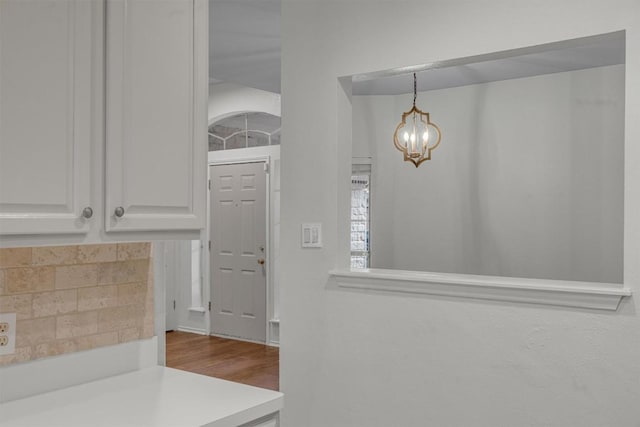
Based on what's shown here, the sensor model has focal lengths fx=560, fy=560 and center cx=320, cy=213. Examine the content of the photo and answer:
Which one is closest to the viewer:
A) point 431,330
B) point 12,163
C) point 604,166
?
point 12,163

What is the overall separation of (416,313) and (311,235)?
670mm

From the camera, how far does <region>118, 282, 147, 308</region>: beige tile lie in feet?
6.07

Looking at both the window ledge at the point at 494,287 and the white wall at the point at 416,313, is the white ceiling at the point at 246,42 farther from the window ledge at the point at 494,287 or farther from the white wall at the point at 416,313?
the window ledge at the point at 494,287

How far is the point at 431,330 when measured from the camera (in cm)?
254

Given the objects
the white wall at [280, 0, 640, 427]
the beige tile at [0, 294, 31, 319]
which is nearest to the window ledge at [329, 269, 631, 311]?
the white wall at [280, 0, 640, 427]

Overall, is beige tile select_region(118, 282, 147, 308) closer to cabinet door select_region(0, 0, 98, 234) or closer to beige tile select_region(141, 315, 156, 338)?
beige tile select_region(141, 315, 156, 338)

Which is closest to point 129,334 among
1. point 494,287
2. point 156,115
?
point 156,115

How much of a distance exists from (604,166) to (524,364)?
2.93m

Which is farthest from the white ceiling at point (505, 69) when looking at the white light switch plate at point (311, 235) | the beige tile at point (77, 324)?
the beige tile at point (77, 324)

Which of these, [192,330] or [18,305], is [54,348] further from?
[192,330]

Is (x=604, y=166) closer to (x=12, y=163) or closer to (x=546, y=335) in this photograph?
(x=546, y=335)

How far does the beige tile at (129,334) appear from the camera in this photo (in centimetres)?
184

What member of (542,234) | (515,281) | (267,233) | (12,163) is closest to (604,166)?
(542,234)

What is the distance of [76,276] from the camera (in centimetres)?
171
